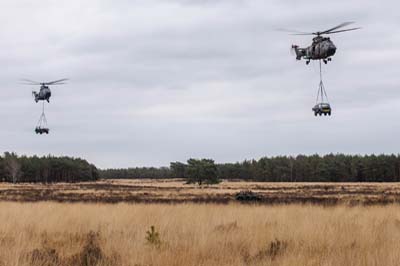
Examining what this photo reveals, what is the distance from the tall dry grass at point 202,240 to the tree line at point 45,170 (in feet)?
411

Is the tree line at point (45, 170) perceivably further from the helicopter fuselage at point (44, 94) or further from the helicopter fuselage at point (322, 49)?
the helicopter fuselage at point (322, 49)

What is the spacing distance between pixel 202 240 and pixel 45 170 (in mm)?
151739

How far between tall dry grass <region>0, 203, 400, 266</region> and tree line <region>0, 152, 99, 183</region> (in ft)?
411

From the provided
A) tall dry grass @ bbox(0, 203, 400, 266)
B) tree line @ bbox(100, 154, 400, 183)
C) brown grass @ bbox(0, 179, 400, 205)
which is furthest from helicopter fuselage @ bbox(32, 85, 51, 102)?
tree line @ bbox(100, 154, 400, 183)

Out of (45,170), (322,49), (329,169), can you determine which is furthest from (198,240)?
(45,170)

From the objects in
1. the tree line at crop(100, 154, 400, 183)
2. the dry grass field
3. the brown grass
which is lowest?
the dry grass field

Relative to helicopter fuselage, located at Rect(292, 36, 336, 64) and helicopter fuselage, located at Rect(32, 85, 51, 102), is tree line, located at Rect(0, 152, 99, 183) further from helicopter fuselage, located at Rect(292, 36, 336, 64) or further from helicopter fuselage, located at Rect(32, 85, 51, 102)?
helicopter fuselage, located at Rect(292, 36, 336, 64)

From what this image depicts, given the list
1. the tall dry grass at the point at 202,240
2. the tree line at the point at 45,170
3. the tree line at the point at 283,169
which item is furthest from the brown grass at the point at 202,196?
the tree line at the point at 45,170

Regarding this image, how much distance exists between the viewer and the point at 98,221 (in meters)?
16.6

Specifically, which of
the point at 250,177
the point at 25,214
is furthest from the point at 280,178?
the point at 25,214

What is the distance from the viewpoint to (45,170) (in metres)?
158

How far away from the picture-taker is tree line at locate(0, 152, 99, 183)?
143m

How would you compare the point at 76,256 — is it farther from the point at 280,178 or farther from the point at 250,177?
→ the point at 250,177

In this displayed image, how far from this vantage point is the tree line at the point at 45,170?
143 meters
